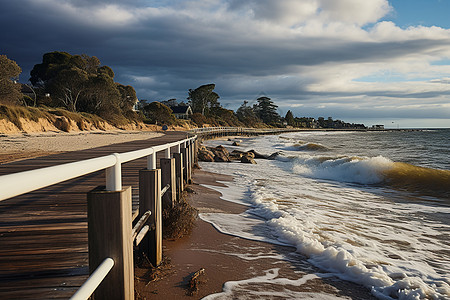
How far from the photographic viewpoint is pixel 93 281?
1.60 meters

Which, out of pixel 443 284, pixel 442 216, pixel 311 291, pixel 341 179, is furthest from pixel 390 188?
pixel 311 291

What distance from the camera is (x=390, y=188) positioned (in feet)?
Result: 39.9

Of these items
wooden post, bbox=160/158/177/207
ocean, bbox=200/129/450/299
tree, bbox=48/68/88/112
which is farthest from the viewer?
tree, bbox=48/68/88/112

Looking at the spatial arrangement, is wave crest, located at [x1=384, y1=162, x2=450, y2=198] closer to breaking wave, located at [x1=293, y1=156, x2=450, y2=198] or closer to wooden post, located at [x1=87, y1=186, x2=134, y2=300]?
breaking wave, located at [x1=293, y1=156, x2=450, y2=198]

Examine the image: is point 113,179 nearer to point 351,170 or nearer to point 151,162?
point 151,162

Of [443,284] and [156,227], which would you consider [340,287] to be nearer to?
[443,284]

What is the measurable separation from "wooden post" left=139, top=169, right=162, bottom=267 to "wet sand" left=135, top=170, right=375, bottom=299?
0.68 feet

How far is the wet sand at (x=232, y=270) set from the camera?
312cm

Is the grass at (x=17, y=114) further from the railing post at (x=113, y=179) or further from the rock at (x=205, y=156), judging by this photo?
the railing post at (x=113, y=179)

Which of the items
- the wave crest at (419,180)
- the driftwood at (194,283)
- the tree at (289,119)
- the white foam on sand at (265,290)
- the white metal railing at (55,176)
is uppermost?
the tree at (289,119)

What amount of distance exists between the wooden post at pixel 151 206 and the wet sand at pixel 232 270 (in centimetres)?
21

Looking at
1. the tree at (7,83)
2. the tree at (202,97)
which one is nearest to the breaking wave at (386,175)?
the tree at (7,83)

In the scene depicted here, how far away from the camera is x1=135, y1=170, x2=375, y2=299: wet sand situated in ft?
10.2

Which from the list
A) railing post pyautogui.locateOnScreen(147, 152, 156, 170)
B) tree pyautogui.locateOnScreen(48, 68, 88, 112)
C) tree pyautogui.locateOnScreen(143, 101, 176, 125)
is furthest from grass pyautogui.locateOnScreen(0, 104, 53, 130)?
tree pyautogui.locateOnScreen(143, 101, 176, 125)
